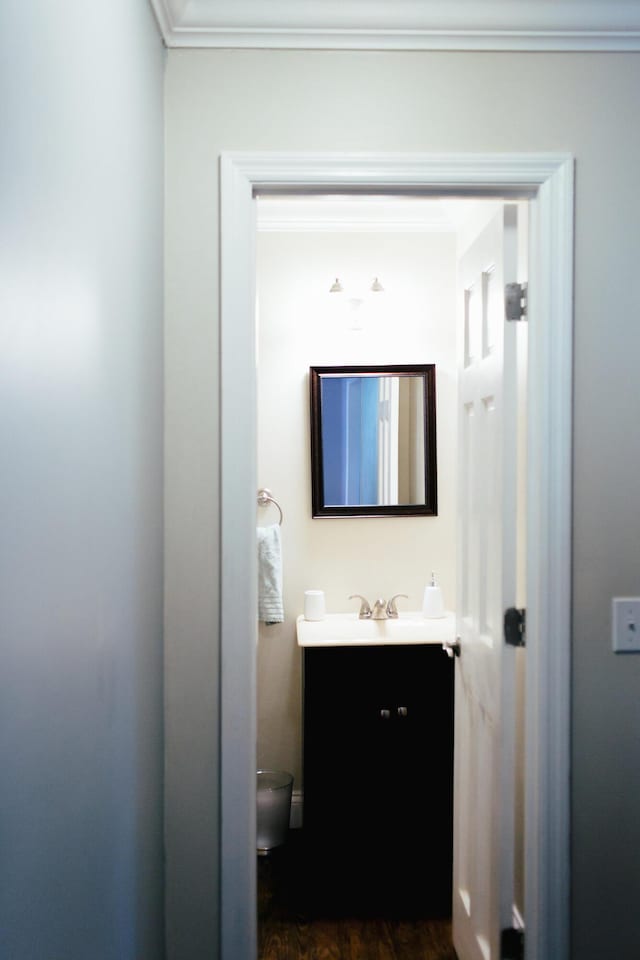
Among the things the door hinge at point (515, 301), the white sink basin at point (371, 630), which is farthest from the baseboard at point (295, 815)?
the door hinge at point (515, 301)

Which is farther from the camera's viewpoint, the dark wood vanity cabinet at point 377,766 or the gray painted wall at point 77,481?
the dark wood vanity cabinet at point 377,766

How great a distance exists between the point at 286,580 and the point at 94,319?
7.47ft

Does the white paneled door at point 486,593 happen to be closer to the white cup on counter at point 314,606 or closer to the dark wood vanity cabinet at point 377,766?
the dark wood vanity cabinet at point 377,766

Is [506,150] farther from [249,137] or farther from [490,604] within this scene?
[490,604]

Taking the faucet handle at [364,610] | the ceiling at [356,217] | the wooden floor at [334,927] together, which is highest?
the ceiling at [356,217]

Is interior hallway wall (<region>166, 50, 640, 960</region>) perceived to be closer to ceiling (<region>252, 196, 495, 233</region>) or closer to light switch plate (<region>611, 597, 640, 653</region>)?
light switch plate (<region>611, 597, 640, 653</region>)

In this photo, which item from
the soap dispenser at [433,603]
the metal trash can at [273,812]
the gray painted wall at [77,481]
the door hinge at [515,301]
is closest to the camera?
the gray painted wall at [77,481]

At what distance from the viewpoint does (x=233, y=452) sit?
168cm

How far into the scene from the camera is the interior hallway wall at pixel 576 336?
1.69m

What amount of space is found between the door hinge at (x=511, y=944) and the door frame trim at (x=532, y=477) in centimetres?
8

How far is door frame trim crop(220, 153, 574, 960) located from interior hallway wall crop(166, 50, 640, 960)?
32 mm

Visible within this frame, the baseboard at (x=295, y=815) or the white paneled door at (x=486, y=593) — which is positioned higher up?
A: the white paneled door at (x=486, y=593)

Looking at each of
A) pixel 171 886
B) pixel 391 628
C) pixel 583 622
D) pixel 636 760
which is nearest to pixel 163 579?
pixel 171 886

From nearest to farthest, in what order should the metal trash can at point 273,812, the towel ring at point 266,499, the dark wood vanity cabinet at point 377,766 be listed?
the dark wood vanity cabinet at point 377,766, the metal trash can at point 273,812, the towel ring at point 266,499
